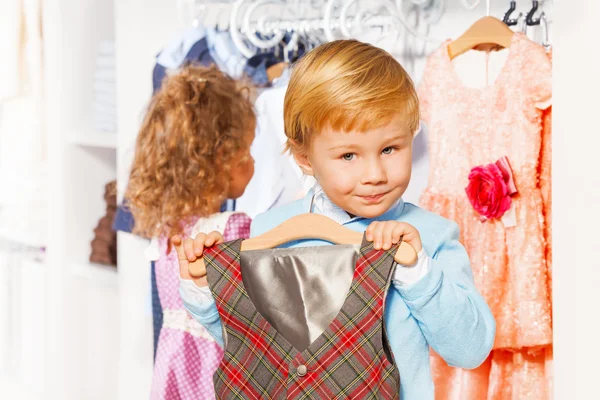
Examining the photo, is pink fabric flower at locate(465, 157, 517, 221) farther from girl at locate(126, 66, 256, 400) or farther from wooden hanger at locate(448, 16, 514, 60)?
girl at locate(126, 66, 256, 400)

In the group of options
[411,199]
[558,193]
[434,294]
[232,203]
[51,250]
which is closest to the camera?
[434,294]

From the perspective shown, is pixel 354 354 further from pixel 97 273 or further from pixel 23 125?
pixel 23 125

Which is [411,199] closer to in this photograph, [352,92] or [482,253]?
[482,253]

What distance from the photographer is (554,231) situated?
1.41 metres

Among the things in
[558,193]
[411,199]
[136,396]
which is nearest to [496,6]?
[411,199]

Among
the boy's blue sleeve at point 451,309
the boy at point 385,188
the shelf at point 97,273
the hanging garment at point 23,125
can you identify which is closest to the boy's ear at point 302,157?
the boy at point 385,188

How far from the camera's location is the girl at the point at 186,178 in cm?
193

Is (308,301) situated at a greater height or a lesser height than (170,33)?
lesser

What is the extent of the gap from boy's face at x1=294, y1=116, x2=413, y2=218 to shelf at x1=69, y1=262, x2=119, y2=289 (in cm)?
143

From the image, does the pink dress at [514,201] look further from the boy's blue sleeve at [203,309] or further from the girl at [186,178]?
the boy's blue sleeve at [203,309]

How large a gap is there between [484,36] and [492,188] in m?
0.31

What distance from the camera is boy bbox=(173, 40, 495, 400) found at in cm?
122

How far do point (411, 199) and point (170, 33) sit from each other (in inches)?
33.6

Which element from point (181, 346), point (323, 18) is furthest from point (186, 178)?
point (323, 18)
